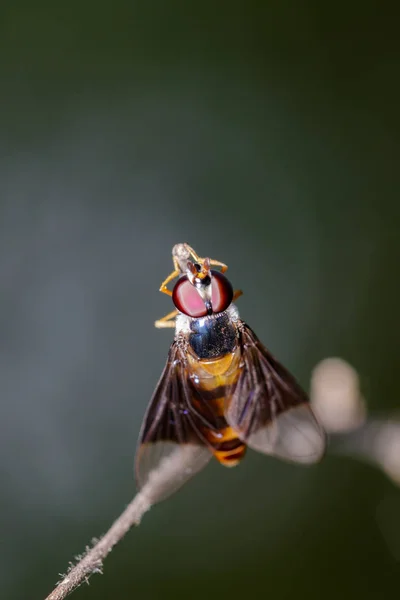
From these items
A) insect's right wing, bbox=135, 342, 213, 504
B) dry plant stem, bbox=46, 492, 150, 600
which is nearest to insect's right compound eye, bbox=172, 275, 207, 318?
insect's right wing, bbox=135, 342, 213, 504

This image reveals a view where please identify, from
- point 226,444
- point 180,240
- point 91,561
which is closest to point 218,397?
point 226,444

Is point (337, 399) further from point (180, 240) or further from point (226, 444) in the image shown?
point (180, 240)

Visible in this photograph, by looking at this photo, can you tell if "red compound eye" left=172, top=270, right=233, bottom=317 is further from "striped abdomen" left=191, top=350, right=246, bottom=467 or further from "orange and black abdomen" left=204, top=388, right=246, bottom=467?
"orange and black abdomen" left=204, top=388, right=246, bottom=467

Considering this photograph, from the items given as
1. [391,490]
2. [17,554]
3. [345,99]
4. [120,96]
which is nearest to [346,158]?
[345,99]

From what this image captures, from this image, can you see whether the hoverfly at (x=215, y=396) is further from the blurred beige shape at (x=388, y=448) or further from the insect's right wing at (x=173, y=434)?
the blurred beige shape at (x=388, y=448)

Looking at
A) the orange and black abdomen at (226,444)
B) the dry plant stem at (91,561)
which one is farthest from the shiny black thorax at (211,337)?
the dry plant stem at (91,561)

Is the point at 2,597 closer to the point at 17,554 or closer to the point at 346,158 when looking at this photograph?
the point at 17,554

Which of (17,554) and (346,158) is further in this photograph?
(346,158)
